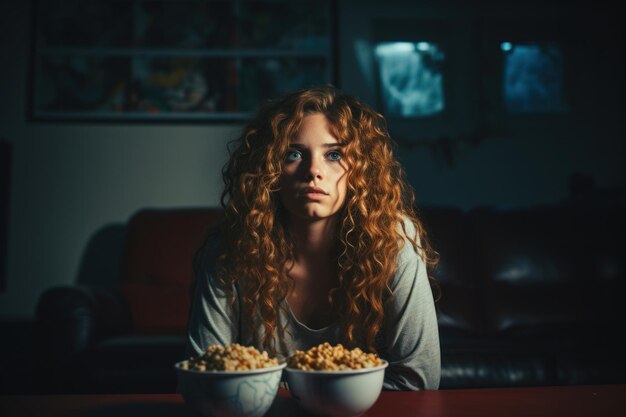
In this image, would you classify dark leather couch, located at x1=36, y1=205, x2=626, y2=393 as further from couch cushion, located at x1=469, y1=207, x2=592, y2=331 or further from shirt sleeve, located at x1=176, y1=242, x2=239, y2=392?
shirt sleeve, located at x1=176, y1=242, x2=239, y2=392

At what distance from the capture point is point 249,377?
670mm

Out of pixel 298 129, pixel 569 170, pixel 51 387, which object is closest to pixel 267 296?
pixel 298 129

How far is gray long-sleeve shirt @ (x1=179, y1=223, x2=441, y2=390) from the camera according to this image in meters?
1.11

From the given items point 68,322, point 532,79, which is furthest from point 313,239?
point 532,79

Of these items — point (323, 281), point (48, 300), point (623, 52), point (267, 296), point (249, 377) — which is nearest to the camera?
point (249, 377)

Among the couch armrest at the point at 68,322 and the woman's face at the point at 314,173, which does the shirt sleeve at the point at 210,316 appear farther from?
the couch armrest at the point at 68,322

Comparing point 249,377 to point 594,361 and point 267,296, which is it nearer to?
point 267,296

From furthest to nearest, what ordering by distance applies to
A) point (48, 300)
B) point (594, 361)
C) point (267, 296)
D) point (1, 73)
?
point (1, 73) → point (48, 300) → point (594, 361) → point (267, 296)

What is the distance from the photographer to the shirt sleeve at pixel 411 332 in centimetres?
110

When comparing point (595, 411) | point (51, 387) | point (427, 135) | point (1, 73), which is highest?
point (1, 73)

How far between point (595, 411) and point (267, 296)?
2.08 feet

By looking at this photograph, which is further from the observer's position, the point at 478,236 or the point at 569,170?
the point at 569,170

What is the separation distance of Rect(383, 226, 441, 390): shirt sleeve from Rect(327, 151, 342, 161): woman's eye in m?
0.24

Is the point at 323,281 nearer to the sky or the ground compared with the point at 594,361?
nearer to the sky
